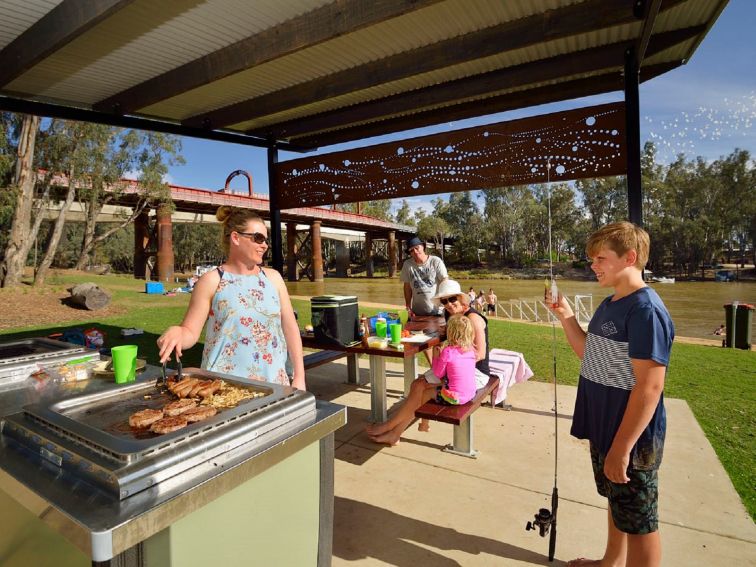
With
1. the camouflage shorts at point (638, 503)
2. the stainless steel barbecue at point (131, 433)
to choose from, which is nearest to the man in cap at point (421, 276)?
the camouflage shorts at point (638, 503)

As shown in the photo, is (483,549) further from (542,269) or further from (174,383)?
(542,269)

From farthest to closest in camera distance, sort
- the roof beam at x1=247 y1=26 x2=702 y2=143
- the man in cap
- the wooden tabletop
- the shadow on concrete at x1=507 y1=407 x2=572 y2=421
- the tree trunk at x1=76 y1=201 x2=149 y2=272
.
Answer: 1. the tree trunk at x1=76 y1=201 x2=149 y2=272
2. the man in cap
3. the shadow on concrete at x1=507 y1=407 x2=572 y2=421
4. the wooden tabletop
5. the roof beam at x1=247 y1=26 x2=702 y2=143

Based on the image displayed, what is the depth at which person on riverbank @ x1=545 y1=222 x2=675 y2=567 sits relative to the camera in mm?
1845

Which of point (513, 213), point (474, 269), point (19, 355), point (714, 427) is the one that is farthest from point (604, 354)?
point (513, 213)

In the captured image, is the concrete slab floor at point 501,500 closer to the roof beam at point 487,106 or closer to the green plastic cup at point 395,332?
the green plastic cup at point 395,332

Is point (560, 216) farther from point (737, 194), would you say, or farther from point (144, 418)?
point (144, 418)

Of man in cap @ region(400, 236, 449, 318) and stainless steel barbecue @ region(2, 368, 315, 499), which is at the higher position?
man in cap @ region(400, 236, 449, 318)

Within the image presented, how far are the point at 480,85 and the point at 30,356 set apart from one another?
13.6 ft

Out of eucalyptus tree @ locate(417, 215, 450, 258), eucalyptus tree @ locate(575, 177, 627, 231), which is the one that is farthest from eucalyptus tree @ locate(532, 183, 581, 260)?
eucalyptus tree @ locate(417, 215, 450, 258)

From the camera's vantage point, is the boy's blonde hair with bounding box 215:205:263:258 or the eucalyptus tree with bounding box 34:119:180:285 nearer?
the boy's blonde hair with bounding box 215:205:263:258

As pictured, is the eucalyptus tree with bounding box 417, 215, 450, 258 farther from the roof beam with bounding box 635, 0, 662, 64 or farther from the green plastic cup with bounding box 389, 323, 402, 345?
the roof beam with bounding box 635, 0, 662, 64

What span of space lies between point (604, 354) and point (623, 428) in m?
0.34

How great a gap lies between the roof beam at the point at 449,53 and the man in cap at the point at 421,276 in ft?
6.77

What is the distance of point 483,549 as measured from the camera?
103 inches
